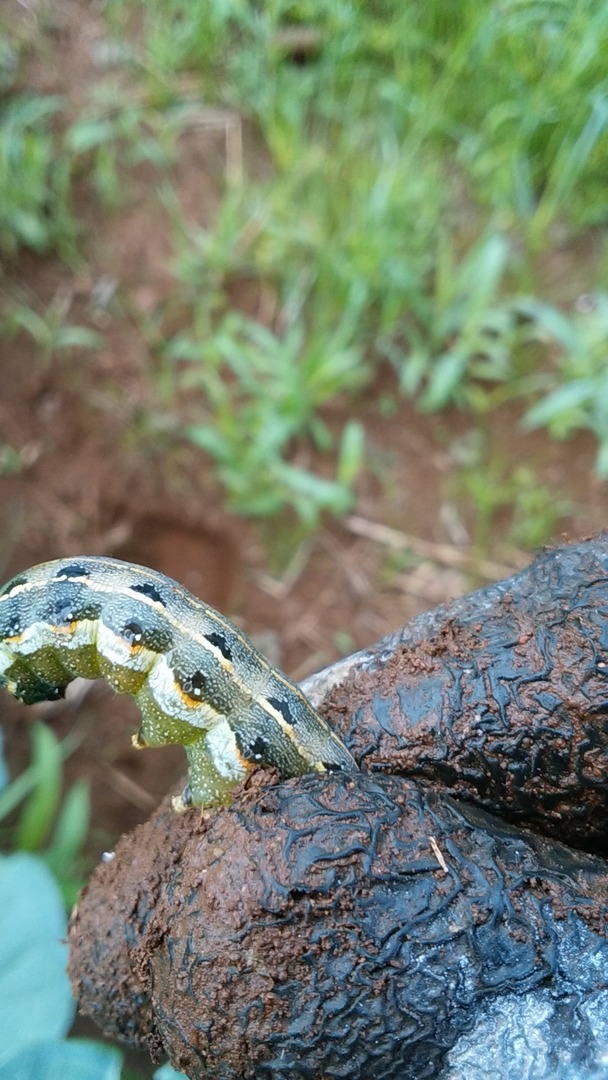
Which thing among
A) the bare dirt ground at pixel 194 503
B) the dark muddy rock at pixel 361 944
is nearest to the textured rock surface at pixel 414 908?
the dark muddy rock at pixel 361 944

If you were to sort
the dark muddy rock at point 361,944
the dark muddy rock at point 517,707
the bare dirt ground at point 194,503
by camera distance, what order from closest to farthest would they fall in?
the dark muddy rock at point 361,944
the dark muddy rock at point 517,707
the bare dirt ground at point 194,503

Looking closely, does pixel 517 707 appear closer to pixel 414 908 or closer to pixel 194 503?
pixel 414 908

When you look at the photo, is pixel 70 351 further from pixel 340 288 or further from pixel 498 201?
pixel 498 201

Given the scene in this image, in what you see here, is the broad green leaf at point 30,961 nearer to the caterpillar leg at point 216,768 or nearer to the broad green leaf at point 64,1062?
the broad green leaf at point 64,1062

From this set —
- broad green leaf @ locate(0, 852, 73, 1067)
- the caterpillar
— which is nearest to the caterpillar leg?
the caterpillar

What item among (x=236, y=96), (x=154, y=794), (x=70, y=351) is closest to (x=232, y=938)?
(x=154, y=794)

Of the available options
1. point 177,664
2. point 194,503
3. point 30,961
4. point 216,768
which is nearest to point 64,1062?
point 30,961

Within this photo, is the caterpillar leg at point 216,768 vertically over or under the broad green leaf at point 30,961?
over

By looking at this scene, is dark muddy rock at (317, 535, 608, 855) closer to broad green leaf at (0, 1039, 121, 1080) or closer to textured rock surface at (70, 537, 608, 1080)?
textured rock surface at (70, 537, 608, 1080)
